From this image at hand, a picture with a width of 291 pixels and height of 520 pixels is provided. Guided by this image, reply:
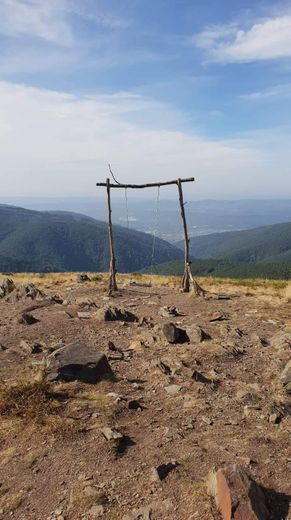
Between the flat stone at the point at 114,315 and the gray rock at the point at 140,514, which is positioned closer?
the gray rock at the point at 140,514

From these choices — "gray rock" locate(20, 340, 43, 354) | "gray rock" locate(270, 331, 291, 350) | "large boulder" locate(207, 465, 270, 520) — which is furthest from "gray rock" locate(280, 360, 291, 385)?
"gray rock" locate(20, 340, 43, 354)

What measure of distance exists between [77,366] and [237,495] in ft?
20.3

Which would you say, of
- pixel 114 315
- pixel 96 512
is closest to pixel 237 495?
pixel 96 512

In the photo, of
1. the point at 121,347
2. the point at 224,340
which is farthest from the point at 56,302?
the point at 224,340

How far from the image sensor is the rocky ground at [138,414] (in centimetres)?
675

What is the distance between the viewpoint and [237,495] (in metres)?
6.20

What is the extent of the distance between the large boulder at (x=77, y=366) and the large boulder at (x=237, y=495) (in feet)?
17.4

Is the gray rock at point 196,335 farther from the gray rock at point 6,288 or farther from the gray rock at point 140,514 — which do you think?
the gray rock at point 6,288

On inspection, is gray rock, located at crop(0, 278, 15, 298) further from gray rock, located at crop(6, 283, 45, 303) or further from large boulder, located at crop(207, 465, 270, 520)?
large boulder, located at crop(207, 465, 270, 520)

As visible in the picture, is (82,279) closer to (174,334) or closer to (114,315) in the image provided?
(114,315)

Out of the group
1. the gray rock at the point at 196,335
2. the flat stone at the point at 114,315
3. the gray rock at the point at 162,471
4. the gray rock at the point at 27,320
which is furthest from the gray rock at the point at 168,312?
the gray rock at the point at 162,471

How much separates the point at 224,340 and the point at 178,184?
12.7 meters

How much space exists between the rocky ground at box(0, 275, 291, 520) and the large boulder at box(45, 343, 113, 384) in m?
0.03

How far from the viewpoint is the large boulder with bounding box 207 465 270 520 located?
19.7 feet
